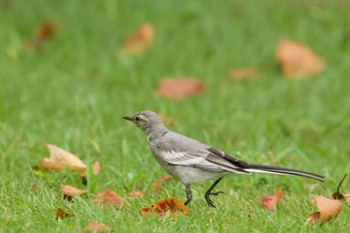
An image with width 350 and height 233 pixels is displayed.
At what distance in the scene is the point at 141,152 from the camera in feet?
22.9

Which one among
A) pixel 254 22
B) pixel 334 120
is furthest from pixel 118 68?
pixel 334 120

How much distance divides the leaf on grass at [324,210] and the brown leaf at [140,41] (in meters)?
5.36

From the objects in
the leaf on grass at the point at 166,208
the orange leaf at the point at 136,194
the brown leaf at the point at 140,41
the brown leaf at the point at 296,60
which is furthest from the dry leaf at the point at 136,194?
the brown leaf at the point at 140,41

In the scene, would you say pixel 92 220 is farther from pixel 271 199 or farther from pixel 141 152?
pixel 141 152

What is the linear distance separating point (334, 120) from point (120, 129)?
215 cm

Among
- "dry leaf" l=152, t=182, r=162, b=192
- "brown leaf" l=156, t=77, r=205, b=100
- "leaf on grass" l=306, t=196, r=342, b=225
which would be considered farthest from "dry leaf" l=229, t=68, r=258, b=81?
"leaf on grass" l=306, t=196, r=342, b=225

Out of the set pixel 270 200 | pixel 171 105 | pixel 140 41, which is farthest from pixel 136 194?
pixel 140 41

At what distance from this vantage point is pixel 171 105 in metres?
8.78

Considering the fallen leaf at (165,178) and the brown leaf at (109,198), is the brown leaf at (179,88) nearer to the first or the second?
the fallen leaf at (165,178)

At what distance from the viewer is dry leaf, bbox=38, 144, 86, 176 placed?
20.4 feet

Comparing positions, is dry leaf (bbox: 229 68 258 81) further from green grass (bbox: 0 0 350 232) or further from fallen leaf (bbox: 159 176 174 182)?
fallen leaf (bbox: 159 176 174 182)

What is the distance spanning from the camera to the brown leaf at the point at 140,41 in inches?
400

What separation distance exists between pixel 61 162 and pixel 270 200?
1.67 meters

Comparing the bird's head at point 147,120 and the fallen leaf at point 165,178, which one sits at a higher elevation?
the bird's head at point 147,120
